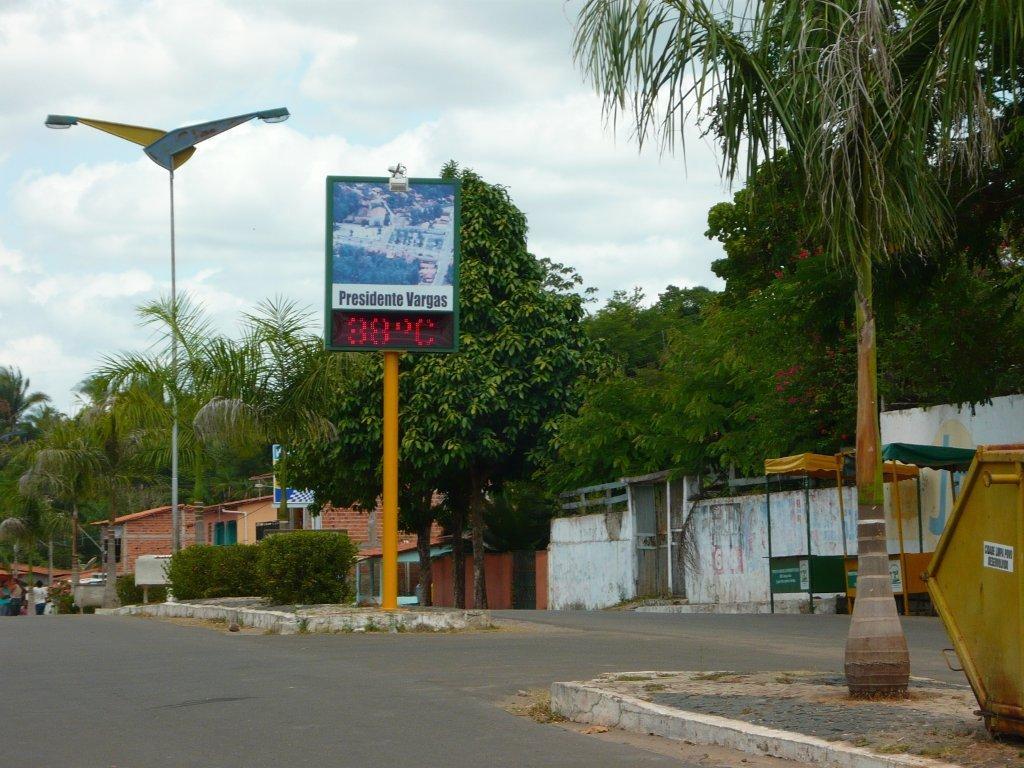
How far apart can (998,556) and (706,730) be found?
1.94 m

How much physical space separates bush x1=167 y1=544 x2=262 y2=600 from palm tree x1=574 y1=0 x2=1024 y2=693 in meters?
16.4

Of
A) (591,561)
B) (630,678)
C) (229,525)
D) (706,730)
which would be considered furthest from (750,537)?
(229,525)

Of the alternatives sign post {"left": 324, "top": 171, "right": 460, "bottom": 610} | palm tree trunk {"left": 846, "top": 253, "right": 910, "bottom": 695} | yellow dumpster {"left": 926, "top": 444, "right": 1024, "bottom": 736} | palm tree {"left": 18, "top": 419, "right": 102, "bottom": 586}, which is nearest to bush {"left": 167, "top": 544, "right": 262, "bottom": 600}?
sign post {"left": 324, "top": 171, "right": 460, "bottom": 610}

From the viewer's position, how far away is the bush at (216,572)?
24.0 meters

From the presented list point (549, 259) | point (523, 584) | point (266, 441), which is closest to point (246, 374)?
point (266, 441)

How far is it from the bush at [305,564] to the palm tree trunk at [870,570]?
12.0 m

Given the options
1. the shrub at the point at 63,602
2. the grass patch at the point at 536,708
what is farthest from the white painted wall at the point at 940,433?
the shrub at the point at 63,602

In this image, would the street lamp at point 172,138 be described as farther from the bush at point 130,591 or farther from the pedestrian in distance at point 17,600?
the pedestrian in distance at point 17,600

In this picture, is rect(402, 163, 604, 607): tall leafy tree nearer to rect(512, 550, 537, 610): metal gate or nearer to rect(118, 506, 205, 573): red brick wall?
rect(512, 550, 537, 610): metal gate

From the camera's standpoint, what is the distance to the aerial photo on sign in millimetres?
16797

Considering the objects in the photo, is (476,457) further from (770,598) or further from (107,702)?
(107,702)

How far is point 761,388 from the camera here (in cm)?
2686

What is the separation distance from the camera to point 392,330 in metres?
17.0

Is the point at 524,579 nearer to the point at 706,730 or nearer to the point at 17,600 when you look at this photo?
the point at 17,600
